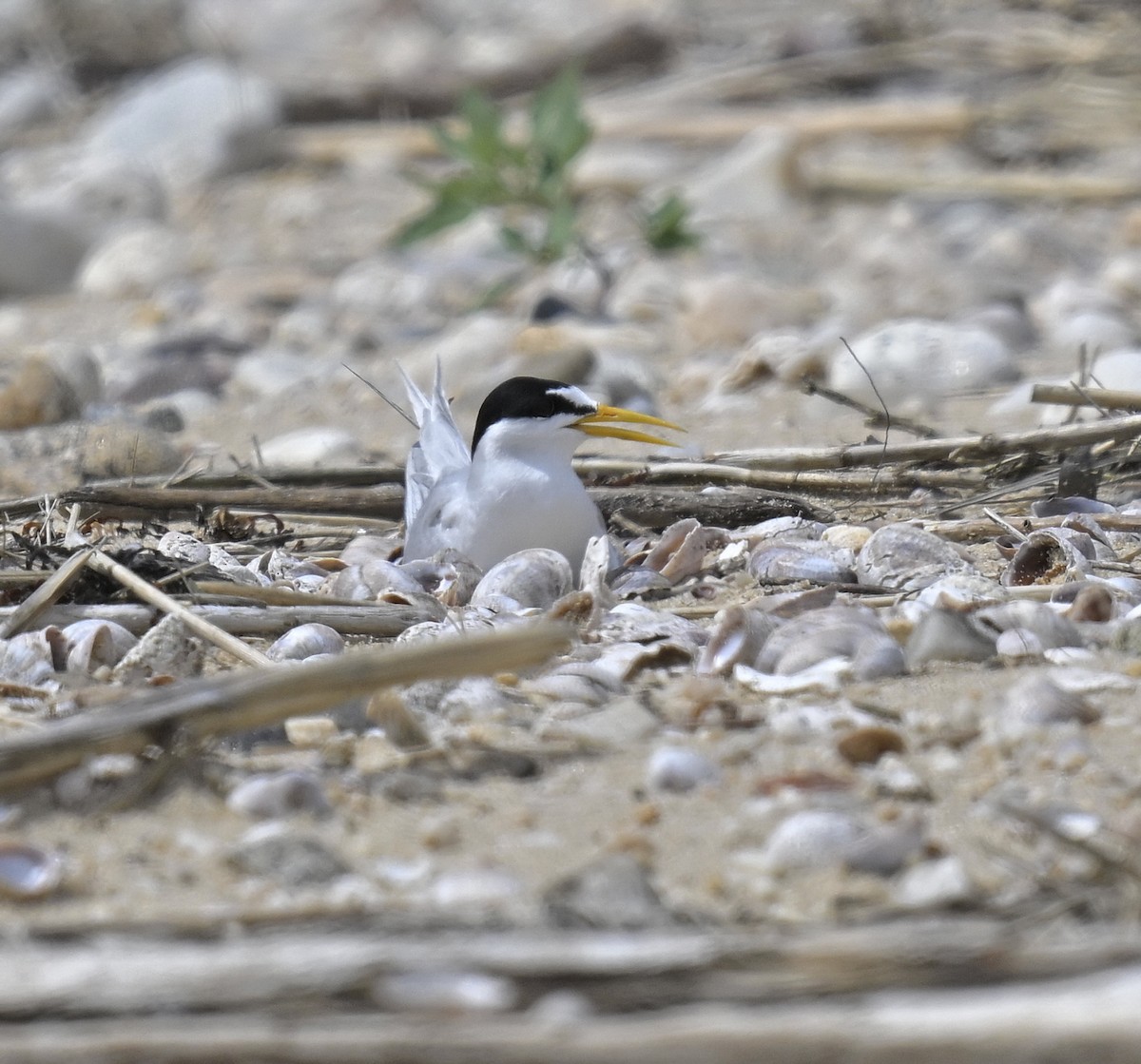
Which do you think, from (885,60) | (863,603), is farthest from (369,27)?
(863,603)

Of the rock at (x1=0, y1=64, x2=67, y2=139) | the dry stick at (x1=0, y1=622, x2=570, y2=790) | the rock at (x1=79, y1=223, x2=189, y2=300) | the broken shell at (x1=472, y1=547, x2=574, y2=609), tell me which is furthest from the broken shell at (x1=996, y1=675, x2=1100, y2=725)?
the rock at (x1=0, y1=64, x2=67, y2=139)

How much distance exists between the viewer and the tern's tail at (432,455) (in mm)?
3588

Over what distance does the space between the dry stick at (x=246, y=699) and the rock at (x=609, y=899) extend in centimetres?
36

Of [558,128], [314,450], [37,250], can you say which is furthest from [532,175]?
[37,250]

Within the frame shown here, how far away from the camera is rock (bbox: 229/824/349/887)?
5.98 ft

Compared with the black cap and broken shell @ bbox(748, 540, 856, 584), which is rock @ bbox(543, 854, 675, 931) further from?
the black cap

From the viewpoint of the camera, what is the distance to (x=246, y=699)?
1.98m

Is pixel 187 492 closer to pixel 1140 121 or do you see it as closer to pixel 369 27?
pixel 1140 121

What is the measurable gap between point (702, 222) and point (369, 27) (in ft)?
24.4

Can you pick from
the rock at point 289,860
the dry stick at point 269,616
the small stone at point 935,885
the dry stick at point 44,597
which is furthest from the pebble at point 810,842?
the dry stick at point 44,597

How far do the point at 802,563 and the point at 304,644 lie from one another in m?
0.96

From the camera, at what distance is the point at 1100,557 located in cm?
302

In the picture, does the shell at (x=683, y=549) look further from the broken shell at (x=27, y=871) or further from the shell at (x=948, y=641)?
the broken shell at (x=27, y=871)

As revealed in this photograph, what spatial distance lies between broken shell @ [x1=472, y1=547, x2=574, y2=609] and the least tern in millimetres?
172
